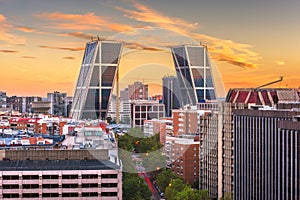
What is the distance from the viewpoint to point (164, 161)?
16.1 metres

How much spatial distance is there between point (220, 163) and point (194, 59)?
18.1 m

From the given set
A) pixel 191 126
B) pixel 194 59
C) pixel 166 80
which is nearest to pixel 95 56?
pixel 194 59

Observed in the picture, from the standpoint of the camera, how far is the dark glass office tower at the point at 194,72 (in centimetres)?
2845

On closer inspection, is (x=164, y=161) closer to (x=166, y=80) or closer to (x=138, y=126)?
(x=166, y=80)

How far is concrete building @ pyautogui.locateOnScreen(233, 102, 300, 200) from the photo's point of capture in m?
8.59

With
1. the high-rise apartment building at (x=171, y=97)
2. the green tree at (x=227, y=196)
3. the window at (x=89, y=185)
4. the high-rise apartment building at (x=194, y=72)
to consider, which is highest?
the high-rise apartment building at (x=194, y=72)

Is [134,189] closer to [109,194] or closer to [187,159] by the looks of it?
[109,194]

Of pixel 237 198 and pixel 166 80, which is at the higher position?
pixel 166 80

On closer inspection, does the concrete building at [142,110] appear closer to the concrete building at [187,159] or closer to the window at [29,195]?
the concrete building at [187,159]

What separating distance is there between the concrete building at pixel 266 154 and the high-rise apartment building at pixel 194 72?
15.8 m

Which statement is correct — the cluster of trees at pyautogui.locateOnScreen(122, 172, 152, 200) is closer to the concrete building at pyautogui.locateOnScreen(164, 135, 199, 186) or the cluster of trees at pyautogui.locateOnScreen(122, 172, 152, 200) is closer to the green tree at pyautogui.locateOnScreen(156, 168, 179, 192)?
Answer: the green tree at pyautogui.locateOnScreen(156, 168, 179, 192)

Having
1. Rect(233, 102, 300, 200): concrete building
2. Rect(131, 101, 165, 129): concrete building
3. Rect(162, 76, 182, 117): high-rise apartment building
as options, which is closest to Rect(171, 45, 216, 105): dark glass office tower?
Rect(162, 76, 182, 117): high-rise apartment building

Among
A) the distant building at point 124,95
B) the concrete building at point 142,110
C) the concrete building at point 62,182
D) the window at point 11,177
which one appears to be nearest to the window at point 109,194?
the concrete building at point 62,182

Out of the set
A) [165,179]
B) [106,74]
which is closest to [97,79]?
[106,74]
